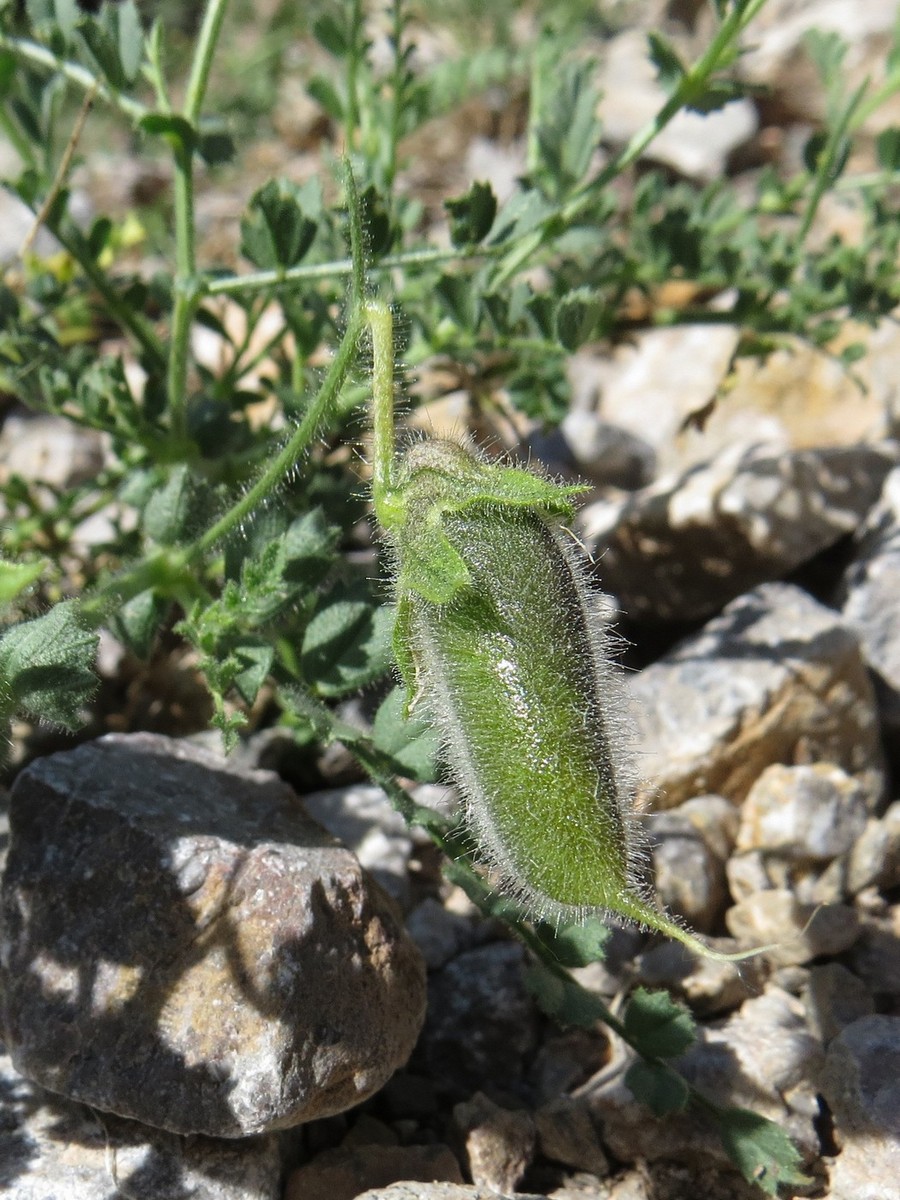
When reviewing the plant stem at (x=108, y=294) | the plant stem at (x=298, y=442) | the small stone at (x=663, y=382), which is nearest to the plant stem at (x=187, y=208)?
the plant stem at (x=108, y=294)

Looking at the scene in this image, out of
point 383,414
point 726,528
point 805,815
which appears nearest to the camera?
point 383,414

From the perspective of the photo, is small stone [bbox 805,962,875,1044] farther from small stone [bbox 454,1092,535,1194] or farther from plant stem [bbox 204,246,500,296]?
plant stem [bbox 204,246,500,296]

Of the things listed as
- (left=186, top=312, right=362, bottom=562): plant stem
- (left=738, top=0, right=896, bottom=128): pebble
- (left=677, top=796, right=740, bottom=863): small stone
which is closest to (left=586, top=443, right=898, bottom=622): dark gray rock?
(left=677, top=796, right=740, bottom=863): small stone

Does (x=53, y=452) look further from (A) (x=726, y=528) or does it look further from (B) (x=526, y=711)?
(B) (x=526, y=711)

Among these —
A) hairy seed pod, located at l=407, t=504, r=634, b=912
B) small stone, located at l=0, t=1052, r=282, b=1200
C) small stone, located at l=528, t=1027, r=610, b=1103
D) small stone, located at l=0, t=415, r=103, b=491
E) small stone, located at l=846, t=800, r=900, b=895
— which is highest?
hairy seed pod, located at l=407, t=504, r=634, b=912

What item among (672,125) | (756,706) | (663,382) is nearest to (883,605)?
(756,706)

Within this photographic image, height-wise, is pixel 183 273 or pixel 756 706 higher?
pixel 183 273
